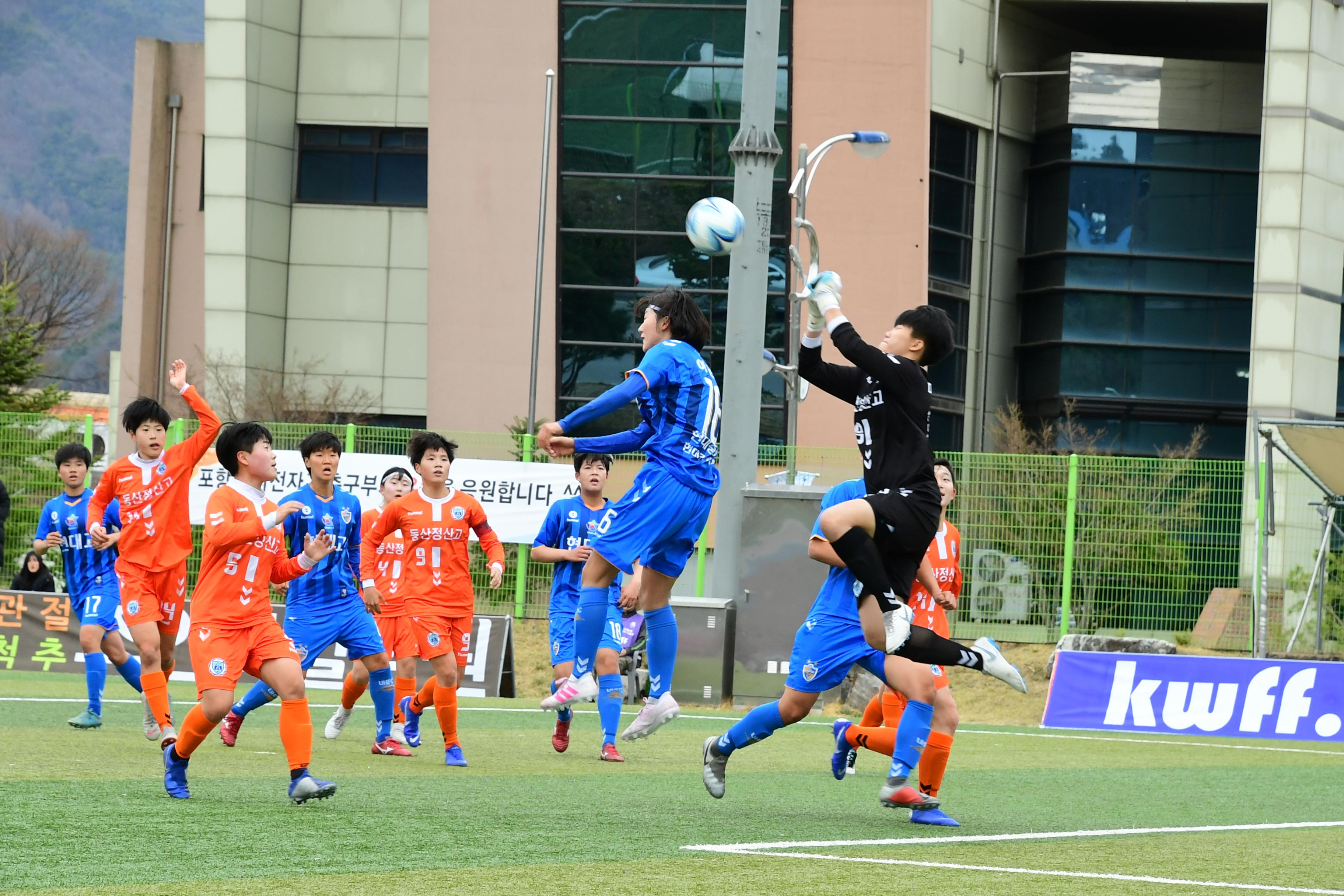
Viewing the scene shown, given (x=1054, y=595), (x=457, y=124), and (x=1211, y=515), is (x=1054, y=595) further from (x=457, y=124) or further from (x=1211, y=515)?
(x=457, y=124)

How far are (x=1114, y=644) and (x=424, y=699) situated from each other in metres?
11.4

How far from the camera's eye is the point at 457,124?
37156 mm

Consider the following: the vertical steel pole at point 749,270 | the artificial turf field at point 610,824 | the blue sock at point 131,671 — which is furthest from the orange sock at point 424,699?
the vertical steel pole at point 749,270

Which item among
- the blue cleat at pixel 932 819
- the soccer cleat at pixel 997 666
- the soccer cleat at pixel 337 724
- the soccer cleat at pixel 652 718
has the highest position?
the soccer cleat at pixel 997 666

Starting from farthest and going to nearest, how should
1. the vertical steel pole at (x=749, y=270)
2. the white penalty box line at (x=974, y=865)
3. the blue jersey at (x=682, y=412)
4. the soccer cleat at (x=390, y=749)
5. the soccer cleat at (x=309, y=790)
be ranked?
the vertical steel pole at (x=749, y=270), the soccer cleat at (x=390, y=749), the blue jersey at (x=682, y=412), the soccer cleat at (x=309, y=790), the white penalty box line at (x=974, y=865)

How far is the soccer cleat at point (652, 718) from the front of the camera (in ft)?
26.5

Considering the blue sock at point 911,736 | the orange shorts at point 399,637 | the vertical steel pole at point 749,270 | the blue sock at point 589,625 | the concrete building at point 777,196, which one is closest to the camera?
the blue sock at point 911,736

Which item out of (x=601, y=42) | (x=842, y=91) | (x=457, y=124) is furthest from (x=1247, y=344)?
(x=457, y=124)

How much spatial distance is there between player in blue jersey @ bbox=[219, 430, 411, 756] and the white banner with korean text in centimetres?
1028

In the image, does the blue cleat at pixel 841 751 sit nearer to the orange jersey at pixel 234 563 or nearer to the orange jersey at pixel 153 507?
the orange jersey at pixel 234 563

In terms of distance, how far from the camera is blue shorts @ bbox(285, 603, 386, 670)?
10.7m

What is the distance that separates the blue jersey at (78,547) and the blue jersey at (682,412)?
19.2ft

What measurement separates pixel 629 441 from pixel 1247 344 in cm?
3549

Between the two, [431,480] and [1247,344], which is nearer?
[431,480]
